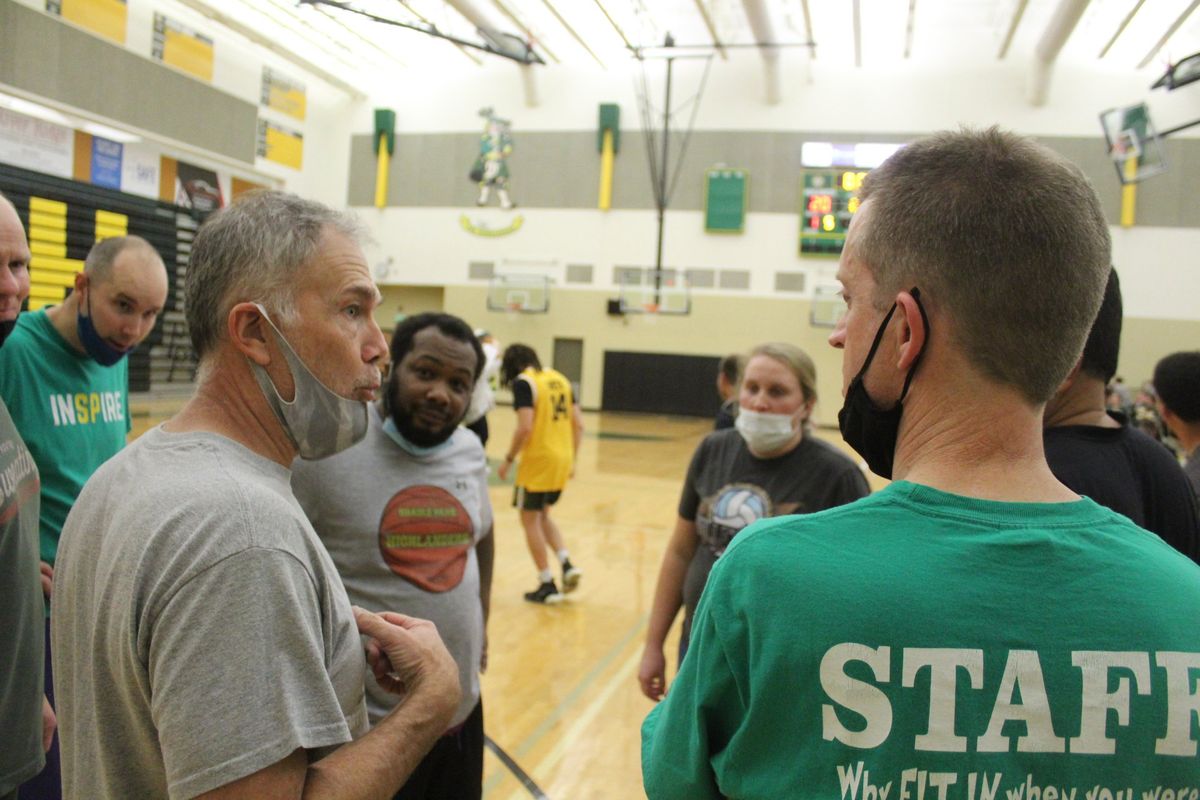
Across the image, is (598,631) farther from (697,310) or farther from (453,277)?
(453,277)

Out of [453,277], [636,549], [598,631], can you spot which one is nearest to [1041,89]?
[453,277]

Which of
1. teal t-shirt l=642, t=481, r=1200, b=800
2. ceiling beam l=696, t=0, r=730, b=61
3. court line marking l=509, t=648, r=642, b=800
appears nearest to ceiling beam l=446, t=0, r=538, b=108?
ceiling beam l=696, t=0, r=730, b=61

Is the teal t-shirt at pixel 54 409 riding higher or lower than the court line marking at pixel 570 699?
higher

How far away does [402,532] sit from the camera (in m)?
2.33

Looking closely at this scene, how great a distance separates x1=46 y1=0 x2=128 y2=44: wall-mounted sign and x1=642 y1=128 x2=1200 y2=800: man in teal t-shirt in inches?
538

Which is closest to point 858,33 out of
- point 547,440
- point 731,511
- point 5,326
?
point 547,440

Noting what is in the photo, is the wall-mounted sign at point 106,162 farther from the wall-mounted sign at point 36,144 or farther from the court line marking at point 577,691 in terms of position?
the court line marking at point 577,691

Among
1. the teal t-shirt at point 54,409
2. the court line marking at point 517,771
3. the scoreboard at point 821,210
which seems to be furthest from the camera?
the scoreboard at point 821,210

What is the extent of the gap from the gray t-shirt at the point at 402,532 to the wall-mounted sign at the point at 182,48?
1419cm

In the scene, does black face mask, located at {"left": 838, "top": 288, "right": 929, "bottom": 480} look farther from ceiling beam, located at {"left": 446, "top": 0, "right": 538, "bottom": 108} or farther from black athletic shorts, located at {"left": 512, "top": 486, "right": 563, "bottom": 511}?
ceiling beam, located at {"left": 446, "top": 0, "right": 538, "bottom": 108}

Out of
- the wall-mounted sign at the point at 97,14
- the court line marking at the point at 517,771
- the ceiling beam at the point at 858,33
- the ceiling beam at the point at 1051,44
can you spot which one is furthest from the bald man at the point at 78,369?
the ceiling beam at the point at 1051,44

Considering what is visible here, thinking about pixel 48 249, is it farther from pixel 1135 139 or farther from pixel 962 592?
pixel 1135 139

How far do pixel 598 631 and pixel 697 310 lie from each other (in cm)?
1658

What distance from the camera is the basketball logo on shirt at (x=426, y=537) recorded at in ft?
7.60
